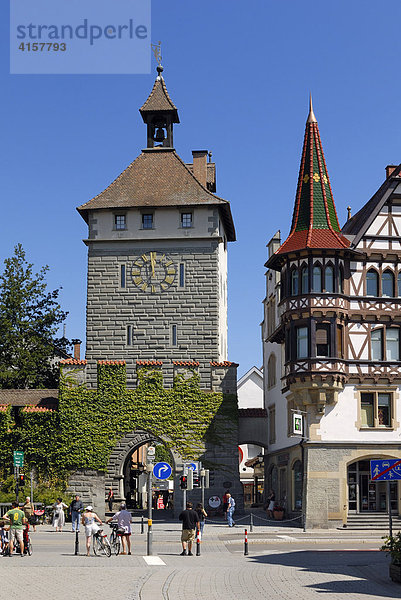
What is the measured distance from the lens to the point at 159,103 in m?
53.9

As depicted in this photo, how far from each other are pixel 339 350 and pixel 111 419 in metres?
12.5

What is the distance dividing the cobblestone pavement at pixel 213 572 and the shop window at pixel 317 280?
12.4 meters

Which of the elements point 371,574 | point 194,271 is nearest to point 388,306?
point 194,271

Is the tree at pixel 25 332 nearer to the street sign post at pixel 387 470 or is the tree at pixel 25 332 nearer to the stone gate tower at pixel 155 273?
the stone gate tower at pixel 155 273

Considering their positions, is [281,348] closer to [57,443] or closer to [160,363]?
[160,363]

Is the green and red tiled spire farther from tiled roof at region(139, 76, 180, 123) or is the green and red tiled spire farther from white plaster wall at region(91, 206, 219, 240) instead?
tiled roof at region(139, 76, 180, 123)

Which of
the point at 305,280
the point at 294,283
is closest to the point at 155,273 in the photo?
the point at 294,283

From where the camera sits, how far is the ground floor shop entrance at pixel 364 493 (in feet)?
136

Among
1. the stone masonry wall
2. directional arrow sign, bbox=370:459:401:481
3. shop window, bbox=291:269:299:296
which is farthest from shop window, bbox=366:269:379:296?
directional arrow sign, bbox=370:459:401:481

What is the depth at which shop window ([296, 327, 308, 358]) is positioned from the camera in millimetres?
42062

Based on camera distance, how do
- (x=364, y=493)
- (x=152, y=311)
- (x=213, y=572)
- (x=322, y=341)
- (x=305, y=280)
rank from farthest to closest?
1. (x=152, y=311)
2. (x=305, y=280)
3. (x=322, y=341)
4. (x=364, y=493)
5. (x=213, y=572)

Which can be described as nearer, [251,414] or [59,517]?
[59,517]

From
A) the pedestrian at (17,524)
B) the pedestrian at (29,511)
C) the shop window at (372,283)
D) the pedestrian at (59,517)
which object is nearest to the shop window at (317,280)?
the shop window at (372,283)

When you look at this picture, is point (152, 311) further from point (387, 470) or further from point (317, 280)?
point (387, 470)
